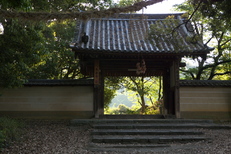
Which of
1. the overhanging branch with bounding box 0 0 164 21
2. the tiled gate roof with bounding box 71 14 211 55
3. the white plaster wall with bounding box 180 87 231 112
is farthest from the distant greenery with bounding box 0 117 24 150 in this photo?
the white plaster wall with bounding box 180 87 231 112

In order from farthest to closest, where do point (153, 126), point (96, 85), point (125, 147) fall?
point (96, 85), point (153, 126), point (125, 147)

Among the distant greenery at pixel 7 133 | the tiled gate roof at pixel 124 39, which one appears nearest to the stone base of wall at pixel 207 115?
the tiled gate roof at pixel 124 39

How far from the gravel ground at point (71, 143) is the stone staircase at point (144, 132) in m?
0.30

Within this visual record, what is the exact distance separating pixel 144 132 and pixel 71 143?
2457 millimetres

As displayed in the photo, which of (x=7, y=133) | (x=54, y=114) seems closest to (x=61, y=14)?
(x=7, y=133)

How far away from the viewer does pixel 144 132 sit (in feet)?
25.6

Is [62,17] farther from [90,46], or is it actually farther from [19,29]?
[90,46]

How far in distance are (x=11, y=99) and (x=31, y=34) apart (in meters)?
3.57

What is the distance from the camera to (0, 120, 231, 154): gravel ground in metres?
6.00

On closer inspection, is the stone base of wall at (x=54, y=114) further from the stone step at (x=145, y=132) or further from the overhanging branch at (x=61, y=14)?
the overhanging branch at (x=61, y=14)

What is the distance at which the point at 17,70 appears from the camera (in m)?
8.13

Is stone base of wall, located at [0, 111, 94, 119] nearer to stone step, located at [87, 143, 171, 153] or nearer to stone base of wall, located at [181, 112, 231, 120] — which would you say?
stone step, located at [87, 143, 171, 153]

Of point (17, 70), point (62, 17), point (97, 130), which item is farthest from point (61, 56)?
point (62, 17)

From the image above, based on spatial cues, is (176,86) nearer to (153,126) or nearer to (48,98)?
(153,126)
